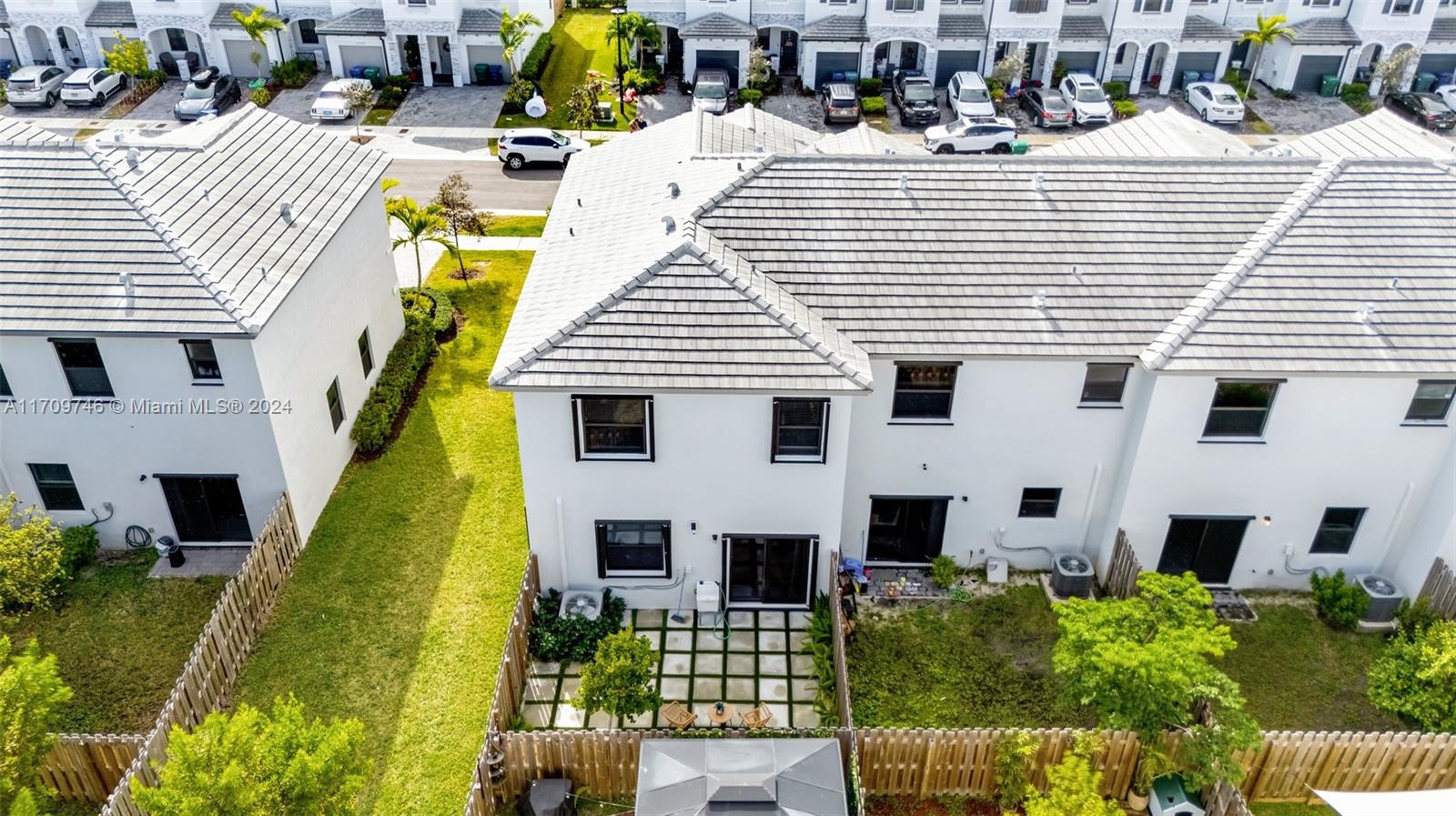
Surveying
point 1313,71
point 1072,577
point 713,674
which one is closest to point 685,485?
point 713,674

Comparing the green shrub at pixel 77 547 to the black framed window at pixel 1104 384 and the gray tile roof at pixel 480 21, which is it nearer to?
the black framed window at pixel 1104 384

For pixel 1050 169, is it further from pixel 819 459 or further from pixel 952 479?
pixel 819 459

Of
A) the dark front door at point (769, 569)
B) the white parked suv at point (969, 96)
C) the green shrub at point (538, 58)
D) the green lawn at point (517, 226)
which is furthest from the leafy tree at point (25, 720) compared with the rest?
the white parked suv at point (969, 96)

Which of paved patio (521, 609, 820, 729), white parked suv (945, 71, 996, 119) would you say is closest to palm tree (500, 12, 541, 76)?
white parked suv (945, 71, 996, 119)

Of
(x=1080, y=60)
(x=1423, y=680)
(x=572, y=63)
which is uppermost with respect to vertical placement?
(x=1080, y=60)

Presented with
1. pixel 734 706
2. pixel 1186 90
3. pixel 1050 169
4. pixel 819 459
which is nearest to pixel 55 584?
pixel 734 706

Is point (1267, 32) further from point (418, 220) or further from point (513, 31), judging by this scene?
point (418, 220)
